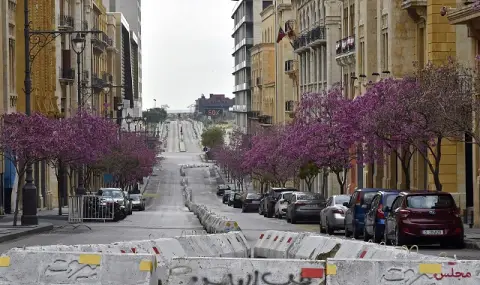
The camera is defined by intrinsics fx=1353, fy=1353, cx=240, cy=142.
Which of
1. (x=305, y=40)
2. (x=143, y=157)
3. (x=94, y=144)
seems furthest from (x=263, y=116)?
(x=94, y=144)

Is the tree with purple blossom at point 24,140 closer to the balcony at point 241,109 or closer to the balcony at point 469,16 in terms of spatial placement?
the balcony at point 469,16

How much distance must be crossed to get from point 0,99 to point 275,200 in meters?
13.6

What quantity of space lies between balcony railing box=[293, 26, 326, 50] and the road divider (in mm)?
58672

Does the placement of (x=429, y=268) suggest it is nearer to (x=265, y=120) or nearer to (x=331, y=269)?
(x=331, y=269)

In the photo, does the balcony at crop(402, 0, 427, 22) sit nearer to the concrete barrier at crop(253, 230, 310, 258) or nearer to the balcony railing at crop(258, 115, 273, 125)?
the concrete barrier at crop(253, 230, 310, 258)

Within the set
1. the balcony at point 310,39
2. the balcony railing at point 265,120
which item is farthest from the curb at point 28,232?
the balcony railing at point 265,120

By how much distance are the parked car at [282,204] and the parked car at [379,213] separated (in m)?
22.8

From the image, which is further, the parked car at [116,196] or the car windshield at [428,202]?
the parked car at [116,196]

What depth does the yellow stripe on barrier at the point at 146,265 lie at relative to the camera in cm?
1570

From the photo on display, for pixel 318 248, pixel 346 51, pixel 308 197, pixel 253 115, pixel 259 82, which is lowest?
pixel 308 197

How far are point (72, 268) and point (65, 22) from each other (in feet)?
228

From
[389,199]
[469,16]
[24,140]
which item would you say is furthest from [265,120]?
[389,199]

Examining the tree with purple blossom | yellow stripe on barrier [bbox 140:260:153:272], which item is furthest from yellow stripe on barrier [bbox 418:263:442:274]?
the tree with purple blossom

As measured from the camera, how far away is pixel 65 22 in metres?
84.4
